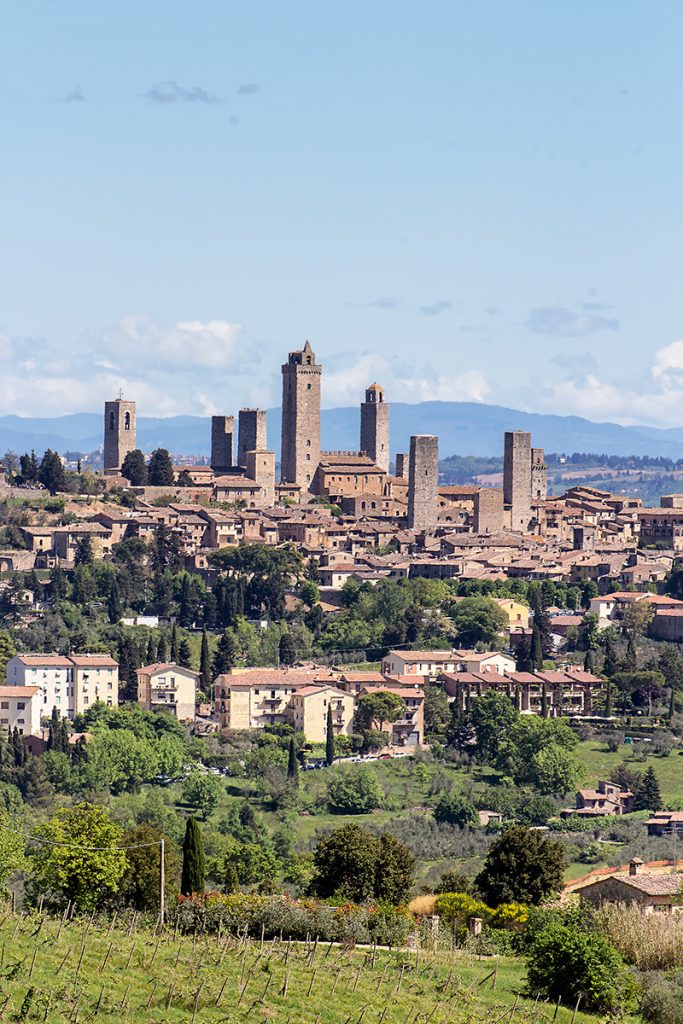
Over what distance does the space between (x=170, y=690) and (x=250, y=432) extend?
2711cm

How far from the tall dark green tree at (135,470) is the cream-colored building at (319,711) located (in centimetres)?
2257

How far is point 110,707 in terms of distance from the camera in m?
52.1

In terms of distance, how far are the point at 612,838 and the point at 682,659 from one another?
46.6ft

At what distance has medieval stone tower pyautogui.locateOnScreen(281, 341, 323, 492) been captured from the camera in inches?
3029

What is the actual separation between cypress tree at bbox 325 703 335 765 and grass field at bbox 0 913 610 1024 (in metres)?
26.3

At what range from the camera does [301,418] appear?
253 feet

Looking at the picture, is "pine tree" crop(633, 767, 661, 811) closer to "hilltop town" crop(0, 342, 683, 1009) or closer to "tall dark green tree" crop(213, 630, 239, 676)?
"hilltop town" crop(0, 342, 683, 1009)

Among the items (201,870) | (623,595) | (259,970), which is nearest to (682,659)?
(623,595)

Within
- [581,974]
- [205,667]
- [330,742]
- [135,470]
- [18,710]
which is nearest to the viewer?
[581,974]

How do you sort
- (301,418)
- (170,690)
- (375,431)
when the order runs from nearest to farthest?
1. (170,690)
2. (301,418)
3. (375,431)

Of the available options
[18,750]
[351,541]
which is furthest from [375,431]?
[18,750]

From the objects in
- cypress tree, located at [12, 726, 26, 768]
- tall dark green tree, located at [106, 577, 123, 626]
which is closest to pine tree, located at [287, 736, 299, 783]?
cypress tree, located at [12, 726, 26, 768]

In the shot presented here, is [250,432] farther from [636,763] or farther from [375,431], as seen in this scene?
[636,763]

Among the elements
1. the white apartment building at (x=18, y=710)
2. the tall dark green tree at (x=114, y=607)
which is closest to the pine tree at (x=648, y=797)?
the white apartment building at (x=18, y=710)
